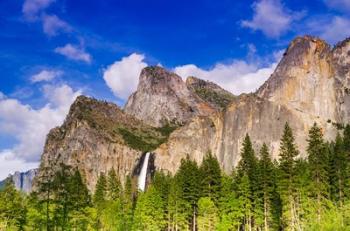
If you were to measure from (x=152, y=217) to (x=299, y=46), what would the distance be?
5233 inches

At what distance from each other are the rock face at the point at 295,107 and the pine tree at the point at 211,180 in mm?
88016

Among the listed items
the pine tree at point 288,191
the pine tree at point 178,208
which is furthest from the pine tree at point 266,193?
the pine tree at point 178,208

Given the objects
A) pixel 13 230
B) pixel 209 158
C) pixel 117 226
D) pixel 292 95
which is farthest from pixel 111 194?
pixel 292 95

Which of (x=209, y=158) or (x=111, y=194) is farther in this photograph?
(x=111, y=194)

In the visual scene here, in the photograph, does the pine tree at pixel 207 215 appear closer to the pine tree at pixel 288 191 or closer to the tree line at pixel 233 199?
the tree line at pixel 233 199

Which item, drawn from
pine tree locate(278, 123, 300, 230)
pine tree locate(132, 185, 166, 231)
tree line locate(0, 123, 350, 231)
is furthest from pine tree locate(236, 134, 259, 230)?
pine tree locate(132, 185, 166, 231)

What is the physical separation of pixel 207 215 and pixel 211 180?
764 cm

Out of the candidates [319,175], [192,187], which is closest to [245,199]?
[192,187]

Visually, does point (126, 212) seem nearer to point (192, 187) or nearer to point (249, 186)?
point (192, 187)

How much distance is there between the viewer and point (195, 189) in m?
84.2

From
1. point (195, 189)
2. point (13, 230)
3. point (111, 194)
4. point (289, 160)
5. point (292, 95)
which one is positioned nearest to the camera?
point (13, 230)

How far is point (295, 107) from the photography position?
18225 cm

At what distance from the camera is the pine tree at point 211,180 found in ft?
274

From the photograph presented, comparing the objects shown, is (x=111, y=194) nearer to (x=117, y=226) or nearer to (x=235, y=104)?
(x=117, y=226)
